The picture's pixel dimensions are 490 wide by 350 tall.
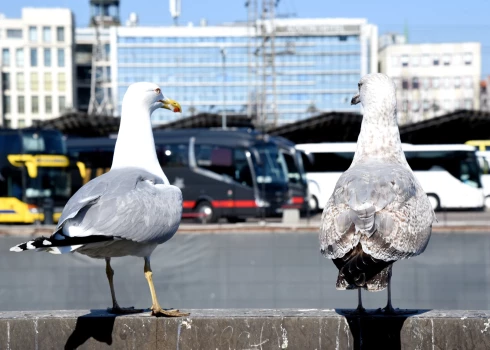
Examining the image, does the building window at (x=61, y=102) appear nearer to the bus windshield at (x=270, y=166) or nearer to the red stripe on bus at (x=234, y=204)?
the bus windshield at (x=270, y=166)

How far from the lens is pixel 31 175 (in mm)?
37531

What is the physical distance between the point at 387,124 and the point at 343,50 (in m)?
149

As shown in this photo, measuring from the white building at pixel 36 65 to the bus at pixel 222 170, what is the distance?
10266 cm

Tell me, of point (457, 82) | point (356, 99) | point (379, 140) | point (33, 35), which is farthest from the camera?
point (457, 82)

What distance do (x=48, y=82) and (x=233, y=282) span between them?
132 metres

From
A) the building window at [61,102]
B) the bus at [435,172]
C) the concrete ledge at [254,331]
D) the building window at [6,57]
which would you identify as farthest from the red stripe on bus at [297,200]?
the building window at [6,57]

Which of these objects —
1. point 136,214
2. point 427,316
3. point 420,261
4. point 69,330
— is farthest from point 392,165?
point 420,261

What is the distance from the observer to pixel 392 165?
637 centimetres

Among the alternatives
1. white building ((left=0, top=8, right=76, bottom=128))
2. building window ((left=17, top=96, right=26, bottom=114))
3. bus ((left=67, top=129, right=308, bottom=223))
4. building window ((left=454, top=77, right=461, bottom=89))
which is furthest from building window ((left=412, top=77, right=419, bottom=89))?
bus ((left=67, top=129, right=308, bottom=223))

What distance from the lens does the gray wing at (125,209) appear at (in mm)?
5977

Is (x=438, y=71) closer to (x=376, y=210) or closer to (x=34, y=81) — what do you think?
(x=34, y=81)

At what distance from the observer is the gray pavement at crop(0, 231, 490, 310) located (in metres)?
14.4

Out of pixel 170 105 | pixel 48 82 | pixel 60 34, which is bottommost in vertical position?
pixel 170 105

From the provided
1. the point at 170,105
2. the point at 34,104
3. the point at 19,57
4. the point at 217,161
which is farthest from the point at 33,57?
the point at 170,105
